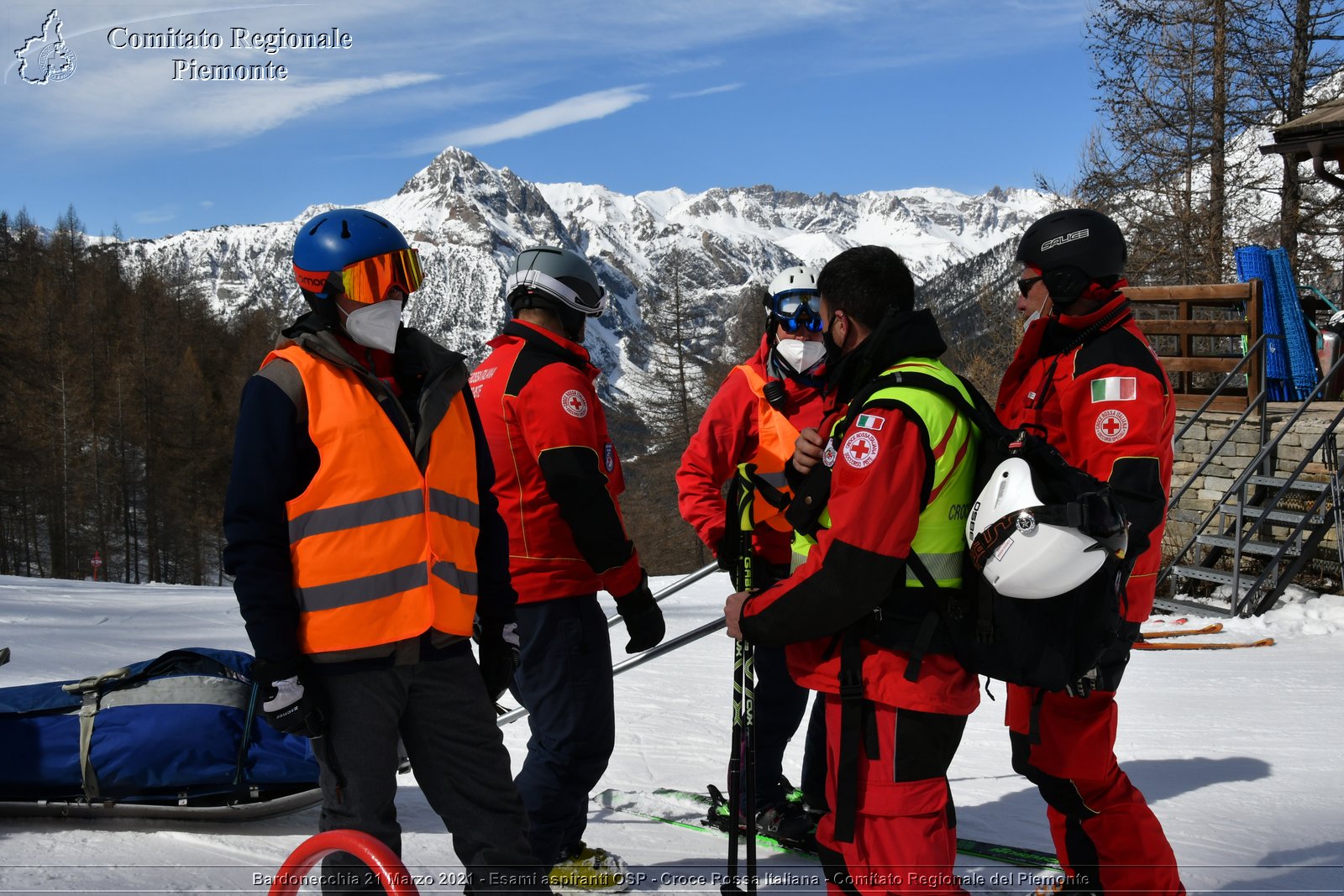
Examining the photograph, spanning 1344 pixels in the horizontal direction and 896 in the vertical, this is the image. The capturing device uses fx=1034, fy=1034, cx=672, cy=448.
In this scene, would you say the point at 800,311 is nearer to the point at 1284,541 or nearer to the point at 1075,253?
the point at 1075,253

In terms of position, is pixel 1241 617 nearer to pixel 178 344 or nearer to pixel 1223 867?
pixel 1223 867

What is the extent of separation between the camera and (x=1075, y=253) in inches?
134

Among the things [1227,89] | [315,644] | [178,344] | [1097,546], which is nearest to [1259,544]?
[1097,546]

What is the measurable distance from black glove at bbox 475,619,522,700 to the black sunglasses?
82.3 inches

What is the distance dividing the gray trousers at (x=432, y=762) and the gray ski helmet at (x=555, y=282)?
133 cm

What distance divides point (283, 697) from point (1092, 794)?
92.0 inches

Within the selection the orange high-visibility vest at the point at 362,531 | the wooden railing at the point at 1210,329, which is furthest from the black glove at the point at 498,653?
the wooden railing at the point at 1210,329

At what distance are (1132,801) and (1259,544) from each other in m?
8.10

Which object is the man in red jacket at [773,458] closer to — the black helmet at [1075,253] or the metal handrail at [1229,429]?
the black helmet at [1075,253]

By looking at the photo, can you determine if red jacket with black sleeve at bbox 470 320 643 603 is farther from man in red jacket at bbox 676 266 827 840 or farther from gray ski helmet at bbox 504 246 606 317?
man in red jacket at bbox 676 266 827 840

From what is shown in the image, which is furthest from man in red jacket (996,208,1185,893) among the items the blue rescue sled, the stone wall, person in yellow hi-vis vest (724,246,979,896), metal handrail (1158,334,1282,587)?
the stone wall

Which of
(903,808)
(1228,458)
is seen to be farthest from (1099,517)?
(1228,458)

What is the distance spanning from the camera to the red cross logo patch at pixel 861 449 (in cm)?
235

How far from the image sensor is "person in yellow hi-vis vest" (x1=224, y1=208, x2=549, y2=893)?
2.40 meters
